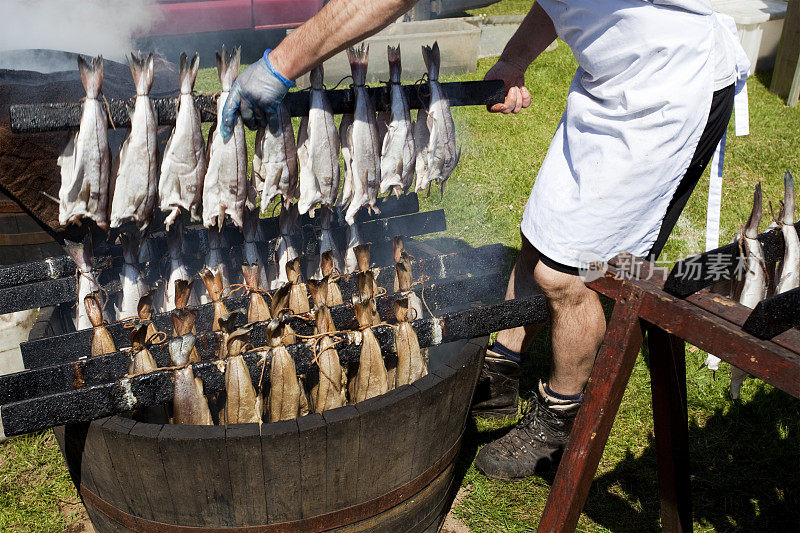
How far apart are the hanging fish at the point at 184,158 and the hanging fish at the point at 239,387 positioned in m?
0.68

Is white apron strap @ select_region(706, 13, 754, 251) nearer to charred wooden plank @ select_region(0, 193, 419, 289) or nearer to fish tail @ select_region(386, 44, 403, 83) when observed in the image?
fish tail @ select_region(386, 44, 403, 83)

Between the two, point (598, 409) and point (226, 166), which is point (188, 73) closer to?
point (226, 166)

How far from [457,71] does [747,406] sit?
287 inches

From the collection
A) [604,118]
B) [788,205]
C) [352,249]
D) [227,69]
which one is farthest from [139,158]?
[788,205]

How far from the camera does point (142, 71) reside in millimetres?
2555

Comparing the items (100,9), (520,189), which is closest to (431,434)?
(520,189)

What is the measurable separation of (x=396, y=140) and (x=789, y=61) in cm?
802

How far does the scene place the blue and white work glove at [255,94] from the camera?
2.51 metres

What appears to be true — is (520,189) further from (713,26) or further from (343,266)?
(713,26)

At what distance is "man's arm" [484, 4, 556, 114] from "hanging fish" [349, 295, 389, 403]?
1358mm

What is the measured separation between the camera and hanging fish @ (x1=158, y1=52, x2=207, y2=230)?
8.61 ft

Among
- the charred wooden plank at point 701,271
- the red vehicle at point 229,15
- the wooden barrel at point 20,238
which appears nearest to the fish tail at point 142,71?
the wooden barrel at point 20,238

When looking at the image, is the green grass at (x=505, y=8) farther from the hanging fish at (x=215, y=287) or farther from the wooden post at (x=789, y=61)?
the hanging fish at (x=215, y=287)

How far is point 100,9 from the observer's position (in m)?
6.45
